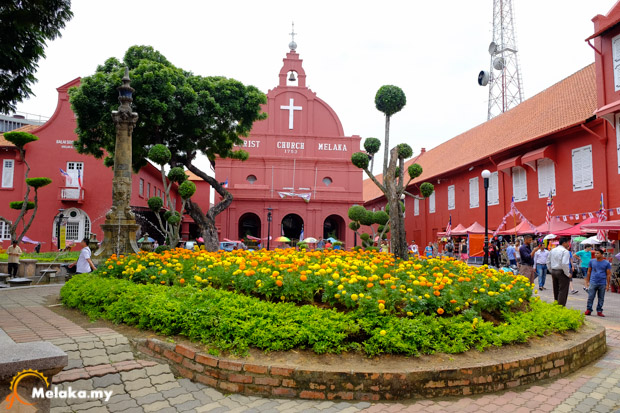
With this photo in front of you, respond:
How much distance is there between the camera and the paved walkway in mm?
3529

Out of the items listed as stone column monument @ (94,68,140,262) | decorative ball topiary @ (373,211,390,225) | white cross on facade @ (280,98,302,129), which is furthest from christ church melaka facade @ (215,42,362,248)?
stone column monument @ (94,68,140,262)

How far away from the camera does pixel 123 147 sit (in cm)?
1063

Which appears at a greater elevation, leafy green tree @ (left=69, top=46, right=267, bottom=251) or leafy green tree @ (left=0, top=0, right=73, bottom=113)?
leafy green tree @ (left=69, top=46, right=267, bottom=251)

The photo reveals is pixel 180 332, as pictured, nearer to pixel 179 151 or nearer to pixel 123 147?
pixel 123 147

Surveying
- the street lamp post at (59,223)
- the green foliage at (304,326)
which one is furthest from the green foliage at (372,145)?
the street lamp post at (59,223)

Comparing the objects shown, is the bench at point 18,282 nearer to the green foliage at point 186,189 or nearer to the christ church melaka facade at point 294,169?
the green foliage at point 186,189

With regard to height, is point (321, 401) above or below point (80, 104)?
below

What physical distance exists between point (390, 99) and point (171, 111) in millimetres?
10943

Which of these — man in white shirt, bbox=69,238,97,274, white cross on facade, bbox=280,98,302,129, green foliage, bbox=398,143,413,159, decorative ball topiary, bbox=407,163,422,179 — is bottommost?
man in white shirt, bbox=69,238,97,274

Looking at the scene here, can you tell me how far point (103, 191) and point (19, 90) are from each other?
18.4 metres

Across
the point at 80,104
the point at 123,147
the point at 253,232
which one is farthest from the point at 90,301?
the point at 253,232

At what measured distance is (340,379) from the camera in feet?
12.2

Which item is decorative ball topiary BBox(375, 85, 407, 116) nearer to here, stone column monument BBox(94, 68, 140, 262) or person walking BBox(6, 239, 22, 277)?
stone column monument BBox(94, 68, 140, 262)

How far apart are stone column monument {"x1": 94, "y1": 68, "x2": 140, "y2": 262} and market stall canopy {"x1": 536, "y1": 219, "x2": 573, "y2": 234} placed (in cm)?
1421
